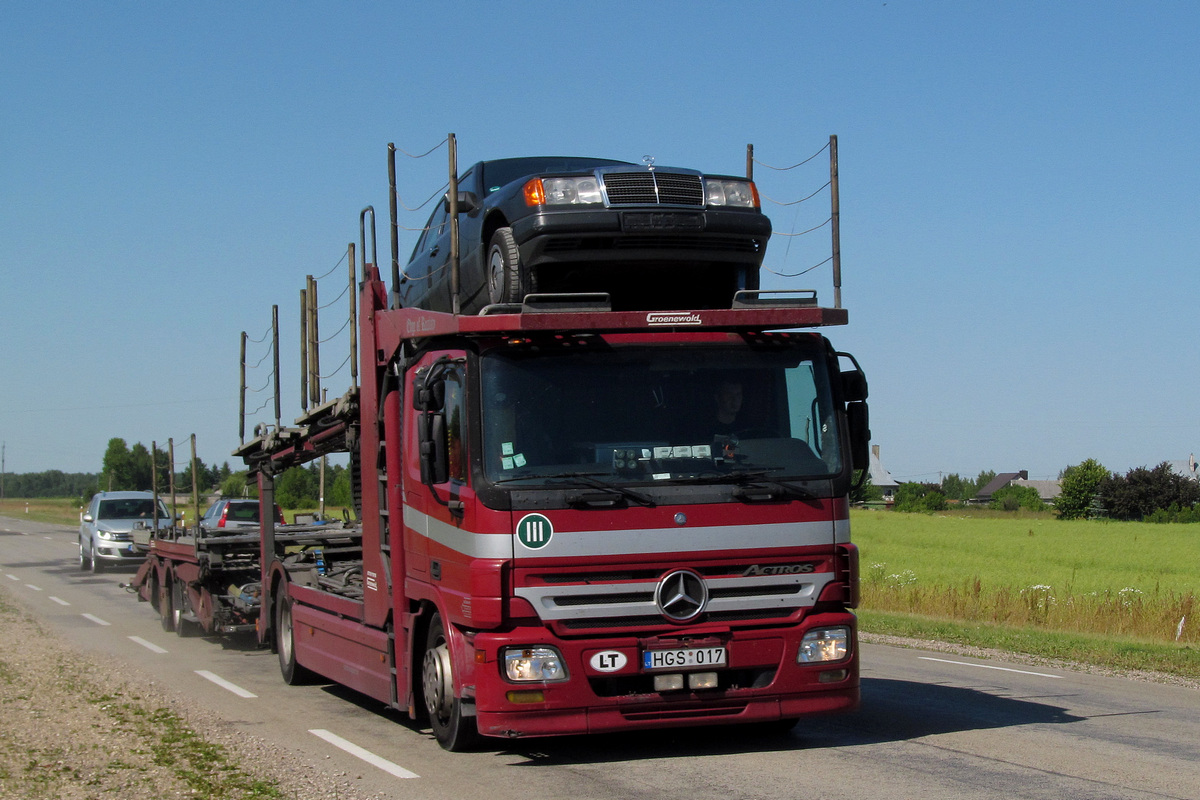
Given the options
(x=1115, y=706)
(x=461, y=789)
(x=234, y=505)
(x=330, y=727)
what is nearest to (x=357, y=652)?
(x=330, y=727)

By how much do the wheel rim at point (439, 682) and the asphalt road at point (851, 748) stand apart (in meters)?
0.29

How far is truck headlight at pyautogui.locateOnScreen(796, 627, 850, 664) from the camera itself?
7730mm

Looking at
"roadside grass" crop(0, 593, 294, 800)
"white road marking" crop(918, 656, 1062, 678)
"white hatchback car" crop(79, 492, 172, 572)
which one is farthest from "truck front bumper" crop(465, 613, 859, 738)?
"white hatchback car" crop(79, 492, 172, 572)

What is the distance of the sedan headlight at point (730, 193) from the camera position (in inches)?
332

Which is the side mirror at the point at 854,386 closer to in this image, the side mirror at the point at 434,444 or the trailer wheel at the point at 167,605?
the side mirror at the point at 434,444

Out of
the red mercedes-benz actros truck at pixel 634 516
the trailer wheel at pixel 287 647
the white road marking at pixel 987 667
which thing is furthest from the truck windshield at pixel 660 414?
the white road marking at pixel 987 667

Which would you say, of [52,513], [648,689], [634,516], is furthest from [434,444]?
[52,513]

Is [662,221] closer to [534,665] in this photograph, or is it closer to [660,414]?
[660,414]

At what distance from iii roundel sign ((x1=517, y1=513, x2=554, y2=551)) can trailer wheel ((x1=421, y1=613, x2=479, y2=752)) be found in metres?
0.94

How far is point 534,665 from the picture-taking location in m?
7.30

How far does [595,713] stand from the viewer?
7359 millimetres

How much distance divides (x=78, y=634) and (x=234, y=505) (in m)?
7.03

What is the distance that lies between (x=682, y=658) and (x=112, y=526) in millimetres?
26391

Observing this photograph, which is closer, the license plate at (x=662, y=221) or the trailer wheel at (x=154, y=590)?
the license plate at (x=662, y=221)
